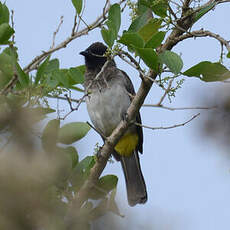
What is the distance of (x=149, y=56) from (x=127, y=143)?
2.44m

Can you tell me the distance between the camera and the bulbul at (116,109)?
3938mm

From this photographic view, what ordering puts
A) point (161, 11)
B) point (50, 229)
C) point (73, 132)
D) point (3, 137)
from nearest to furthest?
point (50, 229) → point (3, 137) → point (73, 132) → point (161, 11)

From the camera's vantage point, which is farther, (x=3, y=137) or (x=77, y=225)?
(x=3, y=137)

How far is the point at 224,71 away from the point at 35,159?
0.99m

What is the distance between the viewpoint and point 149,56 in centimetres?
185

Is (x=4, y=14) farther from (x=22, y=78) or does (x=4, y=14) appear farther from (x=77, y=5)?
(x=22, y=78)

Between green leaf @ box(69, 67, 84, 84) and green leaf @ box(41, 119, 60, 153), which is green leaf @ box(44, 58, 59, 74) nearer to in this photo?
green leaf @ box(69, 67, 84, 84)

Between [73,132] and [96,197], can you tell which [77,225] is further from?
[73,132]

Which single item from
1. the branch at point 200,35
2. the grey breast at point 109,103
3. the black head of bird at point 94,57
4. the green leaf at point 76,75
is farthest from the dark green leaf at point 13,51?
the black head of bird at point 94,57

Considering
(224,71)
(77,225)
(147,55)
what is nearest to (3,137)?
(77,225)

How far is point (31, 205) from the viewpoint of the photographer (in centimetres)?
62

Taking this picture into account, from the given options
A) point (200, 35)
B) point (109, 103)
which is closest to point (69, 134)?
point (200, 35)

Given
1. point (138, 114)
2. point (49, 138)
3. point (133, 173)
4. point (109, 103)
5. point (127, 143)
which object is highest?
point (109, 103)

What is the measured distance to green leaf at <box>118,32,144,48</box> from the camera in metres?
1.83
